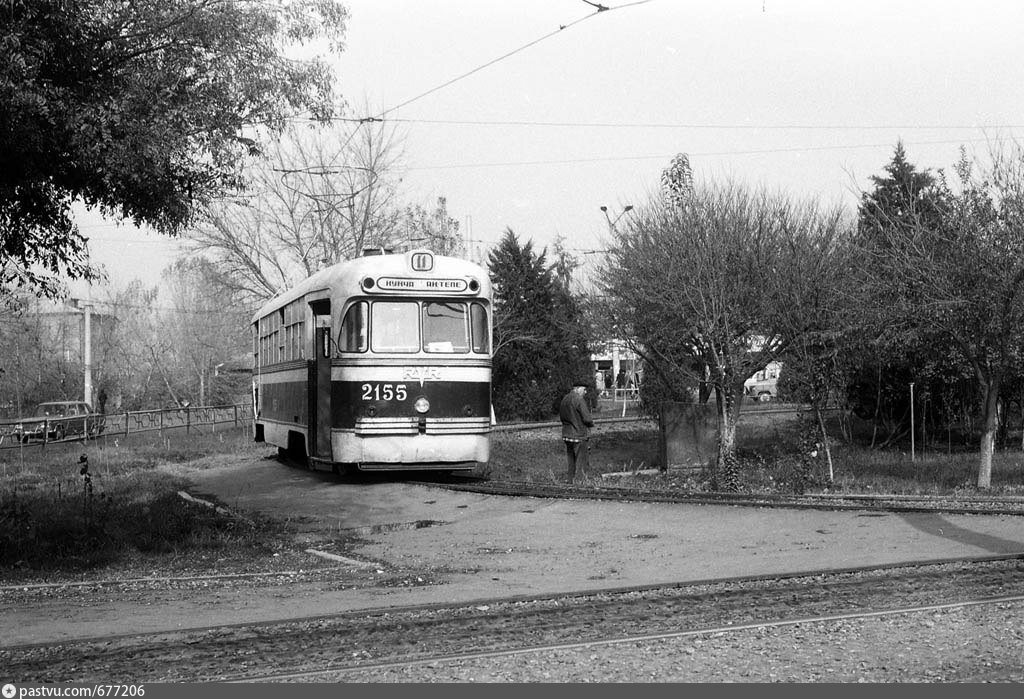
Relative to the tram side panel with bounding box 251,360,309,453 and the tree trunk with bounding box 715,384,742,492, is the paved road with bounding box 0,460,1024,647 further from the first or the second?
the tree trunk with bounding box 715,384,742,492

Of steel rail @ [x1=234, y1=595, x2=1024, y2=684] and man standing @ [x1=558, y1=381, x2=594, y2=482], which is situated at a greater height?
man standing @ [x1=558, y1=381, x2=594, y2=482]

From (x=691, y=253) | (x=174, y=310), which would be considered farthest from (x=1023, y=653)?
(x=174, y=310)

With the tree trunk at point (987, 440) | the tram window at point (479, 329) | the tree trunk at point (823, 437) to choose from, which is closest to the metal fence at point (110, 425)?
the tram window at point (479, 329)

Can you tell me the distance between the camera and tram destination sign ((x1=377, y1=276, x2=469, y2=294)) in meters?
17.9

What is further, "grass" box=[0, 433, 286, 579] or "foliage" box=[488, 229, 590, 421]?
"foliage" box=[488, 229, 590, 421]

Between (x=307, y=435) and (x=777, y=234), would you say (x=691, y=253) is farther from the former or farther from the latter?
(x=307, y=435)

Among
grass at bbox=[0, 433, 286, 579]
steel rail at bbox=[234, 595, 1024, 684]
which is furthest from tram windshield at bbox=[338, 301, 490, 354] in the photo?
steel rail at bbox=[234, 595, 1024, 684]

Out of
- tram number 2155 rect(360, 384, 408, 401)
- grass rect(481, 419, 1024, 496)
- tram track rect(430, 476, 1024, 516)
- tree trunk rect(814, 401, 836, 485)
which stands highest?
tram number 2155 rect(360, 384, 408, 401)

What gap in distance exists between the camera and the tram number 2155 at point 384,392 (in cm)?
1766

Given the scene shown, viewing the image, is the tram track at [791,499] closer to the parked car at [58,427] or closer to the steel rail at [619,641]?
the steel rail at [619,641]

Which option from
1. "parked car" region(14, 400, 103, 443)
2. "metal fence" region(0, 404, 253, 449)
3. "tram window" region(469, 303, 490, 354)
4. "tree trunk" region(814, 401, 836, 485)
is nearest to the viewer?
"tram window" region(469, 303, 490, 354)

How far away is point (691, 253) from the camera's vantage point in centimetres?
2370

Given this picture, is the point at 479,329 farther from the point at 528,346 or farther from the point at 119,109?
the point at 528,346

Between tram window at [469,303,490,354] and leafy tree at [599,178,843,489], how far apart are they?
6141mm
